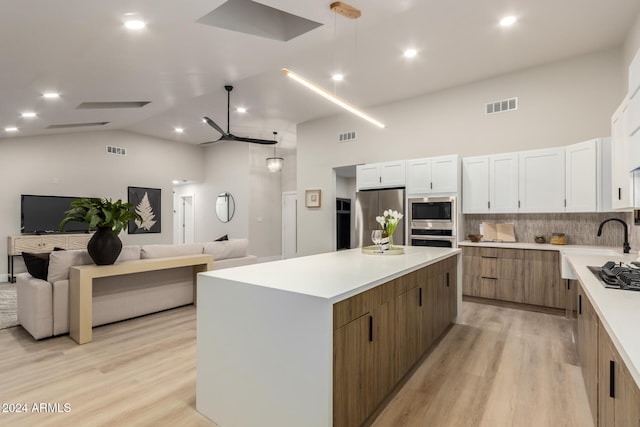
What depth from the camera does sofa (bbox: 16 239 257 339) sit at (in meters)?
3.15

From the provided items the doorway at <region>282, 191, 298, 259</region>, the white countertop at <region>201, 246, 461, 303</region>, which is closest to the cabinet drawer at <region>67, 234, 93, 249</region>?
the doorway at <region>282, 191, 298, 259</region>

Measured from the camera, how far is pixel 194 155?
31.5 feet

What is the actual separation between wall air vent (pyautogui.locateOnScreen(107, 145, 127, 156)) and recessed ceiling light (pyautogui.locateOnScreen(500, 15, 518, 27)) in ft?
27.0

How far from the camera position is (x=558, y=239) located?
4242 millimetres

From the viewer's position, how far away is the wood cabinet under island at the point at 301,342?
1493mm

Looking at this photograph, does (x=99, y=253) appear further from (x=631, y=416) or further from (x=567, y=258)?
(x=567, y=258)

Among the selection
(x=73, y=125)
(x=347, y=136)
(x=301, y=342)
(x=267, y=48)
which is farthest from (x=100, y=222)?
(x=347, y=136)

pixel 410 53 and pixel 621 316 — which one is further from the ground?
pixel 410 53

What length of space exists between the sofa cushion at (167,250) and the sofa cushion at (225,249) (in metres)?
0.14

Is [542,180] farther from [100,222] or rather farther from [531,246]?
[100,222]

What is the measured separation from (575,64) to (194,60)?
16.0 ft

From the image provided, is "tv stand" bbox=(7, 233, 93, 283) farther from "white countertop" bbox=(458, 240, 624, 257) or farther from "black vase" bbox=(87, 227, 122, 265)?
"white countertop" bbox=(458, 240, 624, 257)

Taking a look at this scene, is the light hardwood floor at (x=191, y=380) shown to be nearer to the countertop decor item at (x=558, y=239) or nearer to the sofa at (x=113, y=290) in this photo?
the sofa at (x=113, y=290)

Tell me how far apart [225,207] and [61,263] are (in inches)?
237
